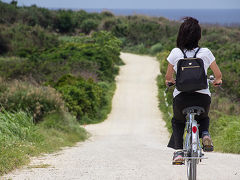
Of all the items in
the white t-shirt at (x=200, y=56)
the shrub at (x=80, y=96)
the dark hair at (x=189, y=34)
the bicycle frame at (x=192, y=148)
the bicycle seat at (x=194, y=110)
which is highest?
the dark hair at (x=189, y=34)

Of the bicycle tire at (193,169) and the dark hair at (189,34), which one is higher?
the dark hair at (189,34)

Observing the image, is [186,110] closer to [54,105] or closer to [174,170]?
[174,170]

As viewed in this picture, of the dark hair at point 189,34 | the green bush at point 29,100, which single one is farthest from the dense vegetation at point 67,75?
the dark hair at point 189,34

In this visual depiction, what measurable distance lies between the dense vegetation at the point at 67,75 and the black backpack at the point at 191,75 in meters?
2.91

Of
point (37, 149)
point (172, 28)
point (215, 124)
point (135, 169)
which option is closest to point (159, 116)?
point (215, 124)

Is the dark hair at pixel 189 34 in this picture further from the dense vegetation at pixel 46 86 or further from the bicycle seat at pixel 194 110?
the dense vegetation at pixel 46 86

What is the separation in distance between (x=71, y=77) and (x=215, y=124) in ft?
36.6

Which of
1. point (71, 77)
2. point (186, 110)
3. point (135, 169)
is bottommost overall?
point (71, 77)

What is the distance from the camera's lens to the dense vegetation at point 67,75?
36.7ft

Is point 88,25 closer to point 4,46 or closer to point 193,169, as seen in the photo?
point 4,46

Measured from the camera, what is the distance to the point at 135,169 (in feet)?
23.1

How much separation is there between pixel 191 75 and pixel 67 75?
19.3 m

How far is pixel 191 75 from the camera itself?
516 centimetres

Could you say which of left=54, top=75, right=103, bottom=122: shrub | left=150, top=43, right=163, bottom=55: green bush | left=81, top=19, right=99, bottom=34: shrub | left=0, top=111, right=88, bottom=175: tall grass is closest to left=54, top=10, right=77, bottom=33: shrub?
left=81, top=19, right=99, bottom=34: shrub
